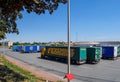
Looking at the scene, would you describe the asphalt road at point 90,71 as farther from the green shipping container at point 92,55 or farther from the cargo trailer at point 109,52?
the cargo trailer at point 109,52

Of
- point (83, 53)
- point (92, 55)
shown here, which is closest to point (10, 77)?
point (83, 53)

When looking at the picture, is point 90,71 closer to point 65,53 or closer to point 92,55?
point 92,55

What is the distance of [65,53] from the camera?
32.5 m

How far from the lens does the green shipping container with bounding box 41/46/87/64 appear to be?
29.3 m

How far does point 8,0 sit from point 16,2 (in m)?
0.41

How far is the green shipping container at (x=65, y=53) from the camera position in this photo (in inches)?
1155

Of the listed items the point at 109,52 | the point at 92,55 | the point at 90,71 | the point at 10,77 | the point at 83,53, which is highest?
the point at 83,53

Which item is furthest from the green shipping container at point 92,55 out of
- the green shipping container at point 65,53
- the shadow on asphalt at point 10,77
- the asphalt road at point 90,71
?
the shadow on asphalt at point 10,77

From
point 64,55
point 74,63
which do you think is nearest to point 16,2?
point 74,63

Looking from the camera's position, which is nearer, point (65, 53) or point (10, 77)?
point (10, 77)

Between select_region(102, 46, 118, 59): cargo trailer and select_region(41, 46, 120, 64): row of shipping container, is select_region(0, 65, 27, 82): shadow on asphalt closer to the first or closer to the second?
select_region(41, 46, 120, 64): row of shipping container

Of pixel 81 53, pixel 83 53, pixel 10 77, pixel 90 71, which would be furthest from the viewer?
pixel 83 53

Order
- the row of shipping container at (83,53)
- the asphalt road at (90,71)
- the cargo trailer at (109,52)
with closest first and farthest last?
the asphalt road at (90,71) < the row of shipping container at (83,53) < the cargo trailer at (109,52)

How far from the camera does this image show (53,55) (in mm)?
36219
